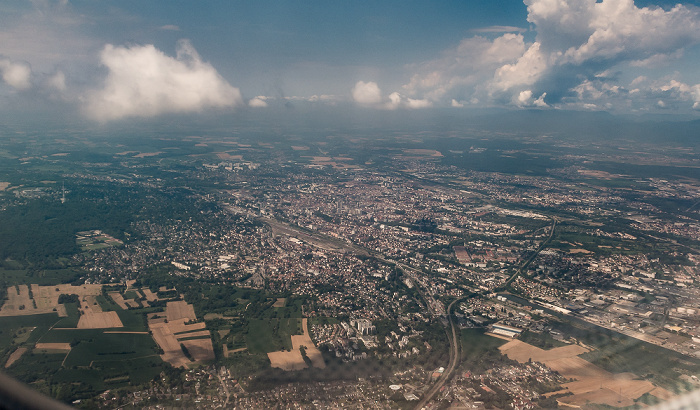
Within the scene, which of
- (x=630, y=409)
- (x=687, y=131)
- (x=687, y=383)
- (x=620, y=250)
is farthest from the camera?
(x=687, y=131)

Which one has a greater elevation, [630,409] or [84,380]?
→ [630,409]

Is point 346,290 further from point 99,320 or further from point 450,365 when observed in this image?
point 99,320

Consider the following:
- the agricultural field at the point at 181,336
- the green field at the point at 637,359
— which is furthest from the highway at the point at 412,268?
the agricultural field at the point at 181,336

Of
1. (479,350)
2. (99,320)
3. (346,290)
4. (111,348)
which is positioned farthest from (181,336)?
(479,350)

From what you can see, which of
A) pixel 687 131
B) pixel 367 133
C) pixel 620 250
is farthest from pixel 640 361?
pixel 687 131

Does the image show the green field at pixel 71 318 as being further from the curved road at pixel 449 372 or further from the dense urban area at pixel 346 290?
the curved road at pixel 449 372

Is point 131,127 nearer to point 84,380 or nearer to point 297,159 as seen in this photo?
point 297,159

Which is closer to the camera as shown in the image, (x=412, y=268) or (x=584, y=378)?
(x=584, y=378)

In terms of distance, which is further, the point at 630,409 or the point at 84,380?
the point at 84,380
